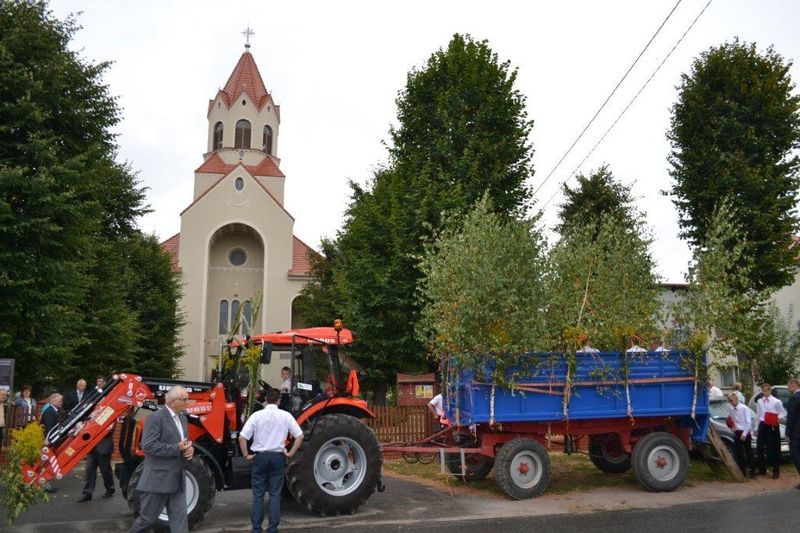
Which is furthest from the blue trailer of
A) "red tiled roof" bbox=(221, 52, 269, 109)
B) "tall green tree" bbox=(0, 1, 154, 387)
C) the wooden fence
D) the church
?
"red tiled roof" bbox=(221, 52, 269, 109)

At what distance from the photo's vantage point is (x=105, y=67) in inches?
748

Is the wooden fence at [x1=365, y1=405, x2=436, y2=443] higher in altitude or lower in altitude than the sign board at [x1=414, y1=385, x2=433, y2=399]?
lower

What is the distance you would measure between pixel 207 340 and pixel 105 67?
26501mm

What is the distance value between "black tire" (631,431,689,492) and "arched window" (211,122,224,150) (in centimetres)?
4275

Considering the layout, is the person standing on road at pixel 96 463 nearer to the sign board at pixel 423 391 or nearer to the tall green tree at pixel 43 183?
the tall green tree at pixel 43 183

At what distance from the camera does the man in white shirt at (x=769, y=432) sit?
39.6 feet

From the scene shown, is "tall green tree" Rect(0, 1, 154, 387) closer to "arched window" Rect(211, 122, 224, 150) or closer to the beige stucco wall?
the beige stucco wall

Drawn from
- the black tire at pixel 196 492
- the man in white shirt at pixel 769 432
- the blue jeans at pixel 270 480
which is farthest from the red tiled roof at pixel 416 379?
the blue jeans at pixel 270 480

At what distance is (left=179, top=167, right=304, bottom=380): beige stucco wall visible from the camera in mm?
41844

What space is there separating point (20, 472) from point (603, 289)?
9.26m

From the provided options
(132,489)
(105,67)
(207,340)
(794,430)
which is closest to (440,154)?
(105,67)

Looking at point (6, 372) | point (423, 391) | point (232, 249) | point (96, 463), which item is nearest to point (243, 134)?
point (232, 249)

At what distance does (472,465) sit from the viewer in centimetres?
1172

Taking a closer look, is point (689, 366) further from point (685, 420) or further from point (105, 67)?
point (105, 67)
